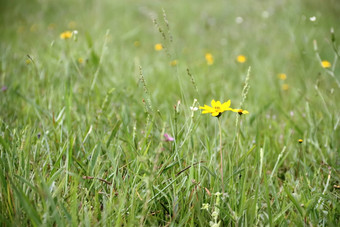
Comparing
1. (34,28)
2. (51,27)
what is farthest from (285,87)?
(34,28)

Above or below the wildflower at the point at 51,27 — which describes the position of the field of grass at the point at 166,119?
below

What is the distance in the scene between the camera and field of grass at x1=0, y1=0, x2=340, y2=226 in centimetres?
91

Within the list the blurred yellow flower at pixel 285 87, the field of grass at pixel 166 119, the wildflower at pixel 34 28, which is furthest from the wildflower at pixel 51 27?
the blurred yellow flower at pixel 285 87

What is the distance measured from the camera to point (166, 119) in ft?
5.44

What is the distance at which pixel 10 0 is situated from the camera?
14.5 ft

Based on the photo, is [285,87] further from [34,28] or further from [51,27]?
[34,28]

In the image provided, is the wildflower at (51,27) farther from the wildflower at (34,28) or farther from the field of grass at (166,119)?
the wildflower at (34,28)

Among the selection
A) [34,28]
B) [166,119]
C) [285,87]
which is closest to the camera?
[166,119]

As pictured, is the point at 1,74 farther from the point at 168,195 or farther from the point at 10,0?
the point at 10,0

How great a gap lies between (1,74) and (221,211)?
2.02m

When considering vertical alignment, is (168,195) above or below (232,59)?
above

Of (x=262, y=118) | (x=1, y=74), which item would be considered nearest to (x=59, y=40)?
(x=1, y=74)

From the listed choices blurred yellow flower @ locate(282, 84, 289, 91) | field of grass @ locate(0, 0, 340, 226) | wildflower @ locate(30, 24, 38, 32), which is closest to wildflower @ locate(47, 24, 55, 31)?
field of grass @ locate(0, 0, 340, 226)

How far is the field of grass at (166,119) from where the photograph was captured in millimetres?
910
